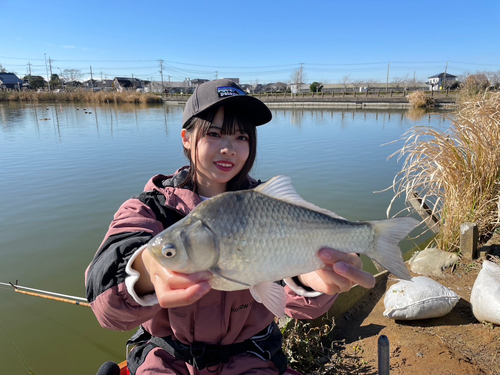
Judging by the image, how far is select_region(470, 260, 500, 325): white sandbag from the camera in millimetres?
3236

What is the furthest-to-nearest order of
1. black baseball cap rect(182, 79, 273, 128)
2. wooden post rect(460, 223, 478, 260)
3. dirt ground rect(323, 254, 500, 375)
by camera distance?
1. wooden post rect(460, 223, 478, 260)
2. dirt ground rect(323, 254, 500, 375)
3. black baseball cap rect(182, 79, 273, 128)

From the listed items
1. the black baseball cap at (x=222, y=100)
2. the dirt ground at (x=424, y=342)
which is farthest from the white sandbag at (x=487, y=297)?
the black baseball cap at (x=222, y=100)

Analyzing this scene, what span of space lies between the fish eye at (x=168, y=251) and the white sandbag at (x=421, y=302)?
3083mm

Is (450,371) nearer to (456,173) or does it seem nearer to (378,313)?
(378,313)

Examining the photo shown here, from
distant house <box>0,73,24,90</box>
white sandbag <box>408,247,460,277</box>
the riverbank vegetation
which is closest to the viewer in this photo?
white sandbag <box>408,247,460,277</box>

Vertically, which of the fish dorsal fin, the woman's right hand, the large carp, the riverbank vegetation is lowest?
the woman's right hand

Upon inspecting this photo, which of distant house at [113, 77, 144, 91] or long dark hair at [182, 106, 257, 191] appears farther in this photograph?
distant house at [113, 77, 144, 91]

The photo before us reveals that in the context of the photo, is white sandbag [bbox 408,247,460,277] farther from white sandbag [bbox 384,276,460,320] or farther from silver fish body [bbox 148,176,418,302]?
silver fish body [bbox 148,176,418,302]

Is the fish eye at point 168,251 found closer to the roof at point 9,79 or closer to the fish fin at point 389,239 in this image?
the fish fin at point 389,239

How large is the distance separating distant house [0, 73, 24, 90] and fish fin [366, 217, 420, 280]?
103 m

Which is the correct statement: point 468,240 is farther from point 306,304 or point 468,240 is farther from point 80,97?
point 80,97

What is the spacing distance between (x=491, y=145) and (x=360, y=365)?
11.8 ft

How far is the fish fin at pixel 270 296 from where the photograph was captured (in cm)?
152

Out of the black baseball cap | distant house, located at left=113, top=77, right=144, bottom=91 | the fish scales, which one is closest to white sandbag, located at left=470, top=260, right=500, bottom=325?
the fish scales
